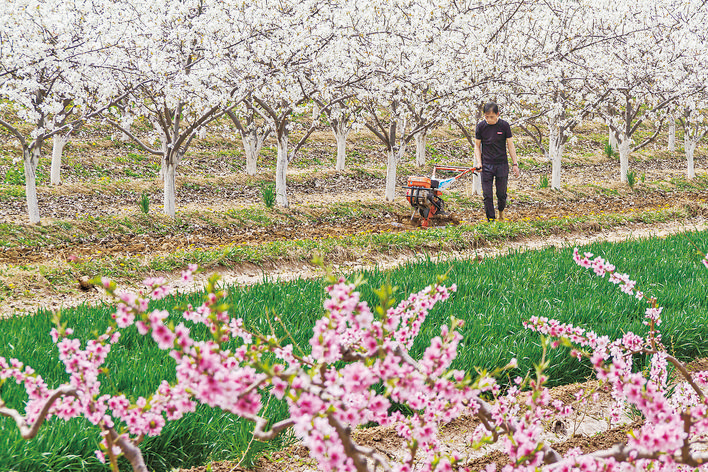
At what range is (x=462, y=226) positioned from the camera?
9.65 metres

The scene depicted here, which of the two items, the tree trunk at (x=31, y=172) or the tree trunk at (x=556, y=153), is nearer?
the tree trunk at (x=31, y=172)

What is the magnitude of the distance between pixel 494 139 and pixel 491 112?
1.72ft

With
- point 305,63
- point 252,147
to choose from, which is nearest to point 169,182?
point 305,63

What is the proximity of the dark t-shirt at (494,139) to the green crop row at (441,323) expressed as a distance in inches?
104

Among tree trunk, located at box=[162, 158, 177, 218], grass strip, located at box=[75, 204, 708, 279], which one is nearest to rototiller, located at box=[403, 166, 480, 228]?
grass strip, located at box=[75, 204, 708, 279]

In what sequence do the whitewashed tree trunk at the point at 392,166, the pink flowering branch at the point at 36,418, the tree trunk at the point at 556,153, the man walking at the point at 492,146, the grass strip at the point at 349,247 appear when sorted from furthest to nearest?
the tree trunk at the point at 556,153 < the whitewashed tree trunk at the point at 392,166 < the man walking at the point at 492,146 < the grass strip at the point at 349,247 < the pink flowering branch at the point at 36,418

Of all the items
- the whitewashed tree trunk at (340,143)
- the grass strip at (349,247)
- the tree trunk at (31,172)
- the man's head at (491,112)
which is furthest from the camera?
the whitewashed tree trunk at (340,143)

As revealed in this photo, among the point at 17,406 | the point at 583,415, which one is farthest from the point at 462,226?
the point at 17,406

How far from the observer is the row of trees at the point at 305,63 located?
8.76 meters

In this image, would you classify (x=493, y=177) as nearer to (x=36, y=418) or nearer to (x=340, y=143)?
(x=36, y=418)

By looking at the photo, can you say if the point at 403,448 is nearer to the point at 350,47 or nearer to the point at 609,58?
the point at 350,47

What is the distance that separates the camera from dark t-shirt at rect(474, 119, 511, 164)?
8.95m

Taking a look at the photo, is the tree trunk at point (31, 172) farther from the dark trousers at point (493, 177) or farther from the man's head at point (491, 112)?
the dark trousers at point (493, 177)

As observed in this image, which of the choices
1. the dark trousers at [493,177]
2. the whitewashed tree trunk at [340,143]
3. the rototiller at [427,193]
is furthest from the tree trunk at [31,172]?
the whitewashed tree trunk at [340,143]
